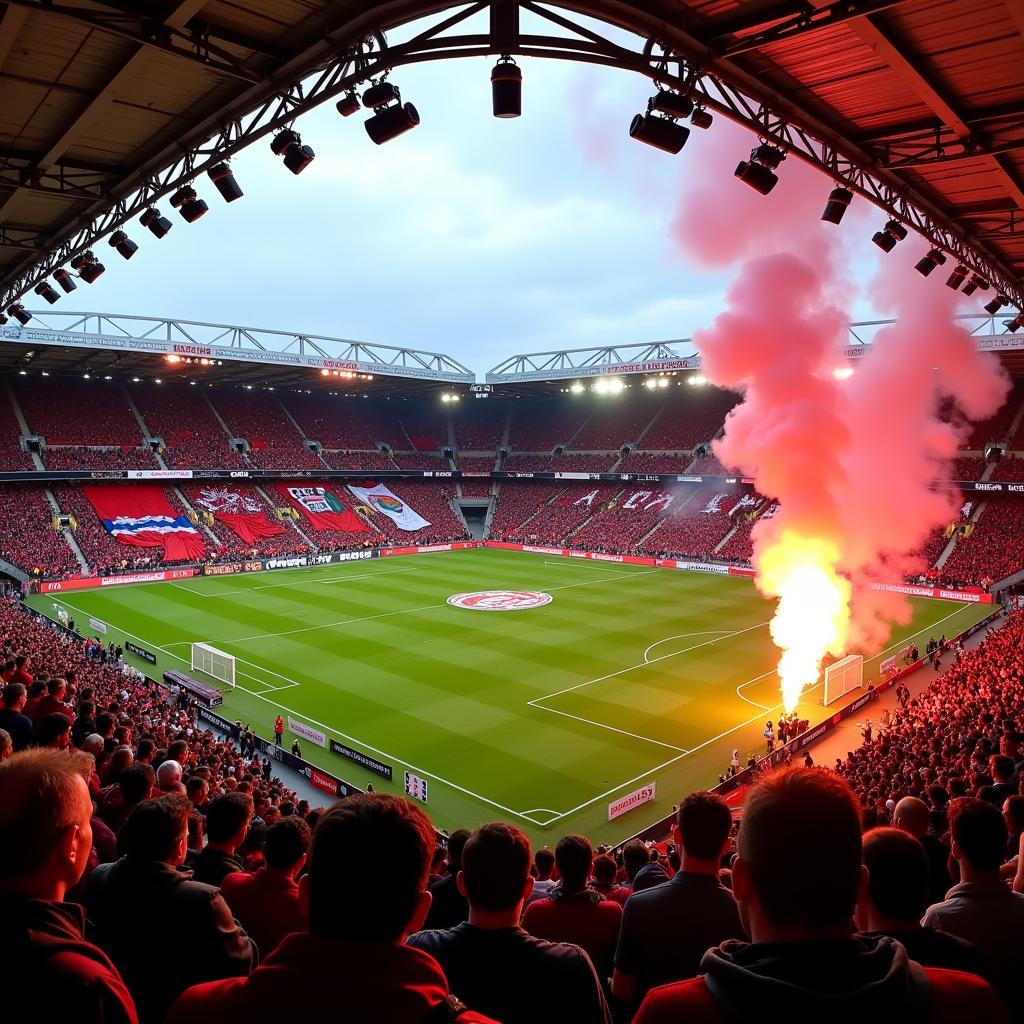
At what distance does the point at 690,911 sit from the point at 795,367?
74.8 feet

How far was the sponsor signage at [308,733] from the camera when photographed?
21625 mm

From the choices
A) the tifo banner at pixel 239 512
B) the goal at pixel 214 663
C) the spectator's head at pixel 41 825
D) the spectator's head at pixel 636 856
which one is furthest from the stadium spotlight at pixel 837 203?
the tifo banner at pixel 239 512

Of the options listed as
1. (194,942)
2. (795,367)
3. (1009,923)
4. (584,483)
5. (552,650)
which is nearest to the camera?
(194,942)

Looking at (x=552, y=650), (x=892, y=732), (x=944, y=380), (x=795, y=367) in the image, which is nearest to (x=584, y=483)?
(x=944, y=380)

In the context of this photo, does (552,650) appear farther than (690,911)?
Yes

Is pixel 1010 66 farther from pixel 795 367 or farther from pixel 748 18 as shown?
pixel 795 367

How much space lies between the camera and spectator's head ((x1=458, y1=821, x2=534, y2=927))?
2920 millimetres

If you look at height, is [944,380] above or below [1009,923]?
above

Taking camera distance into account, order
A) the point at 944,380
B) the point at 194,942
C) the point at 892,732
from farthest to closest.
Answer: the point at 944,380 < the point at 892,732 < the point at 194,942

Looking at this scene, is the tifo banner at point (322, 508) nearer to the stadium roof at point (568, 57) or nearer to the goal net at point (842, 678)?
the goal net at point (842, 678)

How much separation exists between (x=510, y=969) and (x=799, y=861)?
3.99 feet

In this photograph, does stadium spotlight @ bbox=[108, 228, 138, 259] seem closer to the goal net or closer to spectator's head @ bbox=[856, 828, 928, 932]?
spectator's head @ bbox=[856, 828, 928, 932]

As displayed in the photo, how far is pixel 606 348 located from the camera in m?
67.4

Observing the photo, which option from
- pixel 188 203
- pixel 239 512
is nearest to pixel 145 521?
pixel 239 512
